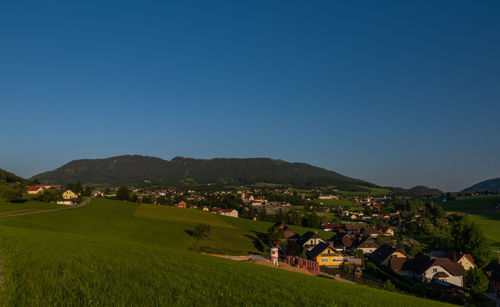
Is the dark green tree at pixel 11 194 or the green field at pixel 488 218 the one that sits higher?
the dark green tree at pixel 11 194

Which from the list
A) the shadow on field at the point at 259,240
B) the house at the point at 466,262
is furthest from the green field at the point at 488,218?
the shadow on field at the point at 259,240

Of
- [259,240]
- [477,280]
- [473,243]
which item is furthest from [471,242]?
[259,240]

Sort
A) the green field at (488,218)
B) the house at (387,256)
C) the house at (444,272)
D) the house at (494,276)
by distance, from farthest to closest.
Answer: the green field at (488,218) → the house at (387,256) → the house at (444,272) → the house at (494,276)

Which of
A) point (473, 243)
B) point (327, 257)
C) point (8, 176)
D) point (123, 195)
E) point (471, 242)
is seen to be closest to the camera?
point (327, 257)

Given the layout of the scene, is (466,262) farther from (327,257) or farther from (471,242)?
(327,257)

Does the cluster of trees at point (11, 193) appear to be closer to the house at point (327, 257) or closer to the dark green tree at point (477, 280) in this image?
the house at point (327, 257)

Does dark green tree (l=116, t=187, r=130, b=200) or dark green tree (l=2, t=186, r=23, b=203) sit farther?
dark green tree (l=116, t=187, r=130, b=200)

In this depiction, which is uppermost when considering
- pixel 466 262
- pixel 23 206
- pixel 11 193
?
pixel 11 193

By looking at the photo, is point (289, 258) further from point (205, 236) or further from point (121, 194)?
point (121, 194)

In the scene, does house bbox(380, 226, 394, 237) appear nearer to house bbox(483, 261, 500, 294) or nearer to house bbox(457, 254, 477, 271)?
house bbox(457, 254, 477, 271)

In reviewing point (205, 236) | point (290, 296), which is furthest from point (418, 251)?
point (290, 296)

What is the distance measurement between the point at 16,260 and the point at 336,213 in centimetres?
17894

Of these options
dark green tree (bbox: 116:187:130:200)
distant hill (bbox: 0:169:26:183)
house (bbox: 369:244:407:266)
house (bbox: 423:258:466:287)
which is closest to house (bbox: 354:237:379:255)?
house (bbox: 369:244:407:266)

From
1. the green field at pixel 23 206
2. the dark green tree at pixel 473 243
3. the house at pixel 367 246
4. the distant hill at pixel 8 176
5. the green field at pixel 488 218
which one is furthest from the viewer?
the distant hill at pixel 8 176
